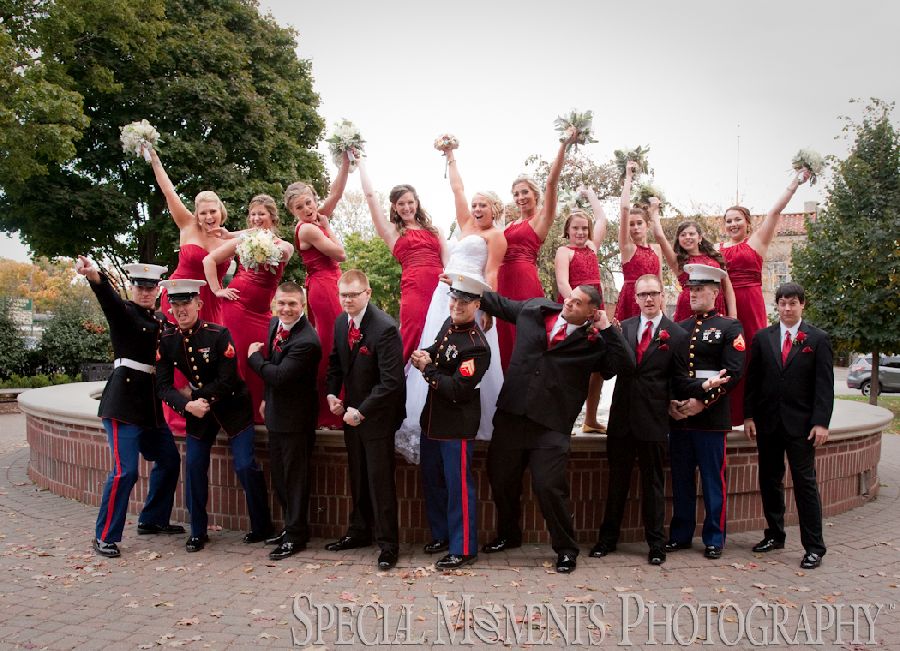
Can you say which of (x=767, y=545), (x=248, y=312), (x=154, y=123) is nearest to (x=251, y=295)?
(x=248, y=312)

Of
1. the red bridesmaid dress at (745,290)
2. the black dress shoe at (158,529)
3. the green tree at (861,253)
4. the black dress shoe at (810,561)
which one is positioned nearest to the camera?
the black dress shoe at (810,561)

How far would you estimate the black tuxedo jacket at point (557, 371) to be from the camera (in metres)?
5.68

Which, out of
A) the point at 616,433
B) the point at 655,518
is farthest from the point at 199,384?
the point at 655,518

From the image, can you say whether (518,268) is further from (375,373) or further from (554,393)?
(375,373)

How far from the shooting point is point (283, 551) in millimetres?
5895

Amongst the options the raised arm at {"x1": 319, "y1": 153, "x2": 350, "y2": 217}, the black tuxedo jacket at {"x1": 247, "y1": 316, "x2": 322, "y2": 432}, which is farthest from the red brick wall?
the raised arm at {"x1": 319, "y1": 153, "x2": 350, "y2": 217}

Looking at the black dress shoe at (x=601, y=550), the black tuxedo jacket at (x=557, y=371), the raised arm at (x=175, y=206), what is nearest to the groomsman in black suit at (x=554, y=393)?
the black tuxedo jacket at (x=557, y=371)

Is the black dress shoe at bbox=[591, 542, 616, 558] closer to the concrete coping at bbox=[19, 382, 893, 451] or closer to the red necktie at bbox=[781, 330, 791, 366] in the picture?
the concrete coping at bbox=[19, 382, 893, 451]

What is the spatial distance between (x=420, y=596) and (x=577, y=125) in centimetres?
433

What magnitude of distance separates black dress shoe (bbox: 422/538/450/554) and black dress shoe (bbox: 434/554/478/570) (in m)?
0.30

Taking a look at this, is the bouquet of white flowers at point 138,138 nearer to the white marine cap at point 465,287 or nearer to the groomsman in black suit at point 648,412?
the white marine cap at point 465,287

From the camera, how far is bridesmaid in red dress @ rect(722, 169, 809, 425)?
7512mm

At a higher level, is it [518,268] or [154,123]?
[154,123]

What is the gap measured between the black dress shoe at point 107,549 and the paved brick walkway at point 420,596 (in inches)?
3.0
